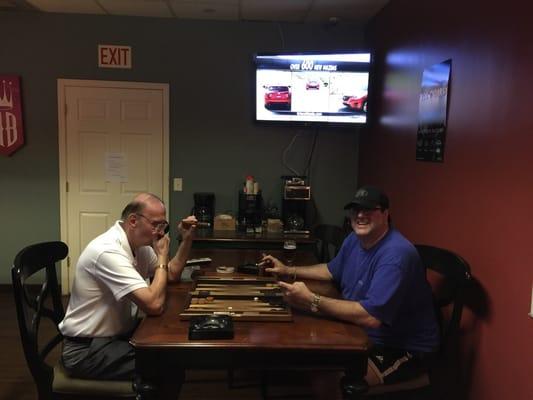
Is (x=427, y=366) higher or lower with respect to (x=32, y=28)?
lower

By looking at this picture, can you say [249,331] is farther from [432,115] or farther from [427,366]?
[432,115]

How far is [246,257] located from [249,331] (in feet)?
3.85

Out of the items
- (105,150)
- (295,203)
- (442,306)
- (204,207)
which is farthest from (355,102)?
(105,150)

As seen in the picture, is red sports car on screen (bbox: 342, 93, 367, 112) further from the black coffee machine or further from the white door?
the white door

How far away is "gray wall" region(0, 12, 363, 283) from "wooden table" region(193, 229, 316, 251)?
2.37 feet

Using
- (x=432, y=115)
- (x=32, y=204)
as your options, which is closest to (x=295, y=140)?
(x=432, y=115)

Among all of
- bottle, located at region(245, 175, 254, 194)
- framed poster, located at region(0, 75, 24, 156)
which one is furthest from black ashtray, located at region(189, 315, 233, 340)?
framed poster, located at region(0, 75, 24, 156)

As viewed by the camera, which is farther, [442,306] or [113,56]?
[113,56]

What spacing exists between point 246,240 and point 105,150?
5.73 ft

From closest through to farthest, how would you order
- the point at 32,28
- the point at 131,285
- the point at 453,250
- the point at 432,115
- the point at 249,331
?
the point at 249,331
the point at 131,285
the point at 453,250
the point at 432,115
the point at 32,28

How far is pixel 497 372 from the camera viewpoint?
1.98 meters

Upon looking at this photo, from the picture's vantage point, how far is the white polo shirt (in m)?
1.85

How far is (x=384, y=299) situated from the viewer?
1.82m

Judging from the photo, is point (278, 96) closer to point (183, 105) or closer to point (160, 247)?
point (183, 105)
